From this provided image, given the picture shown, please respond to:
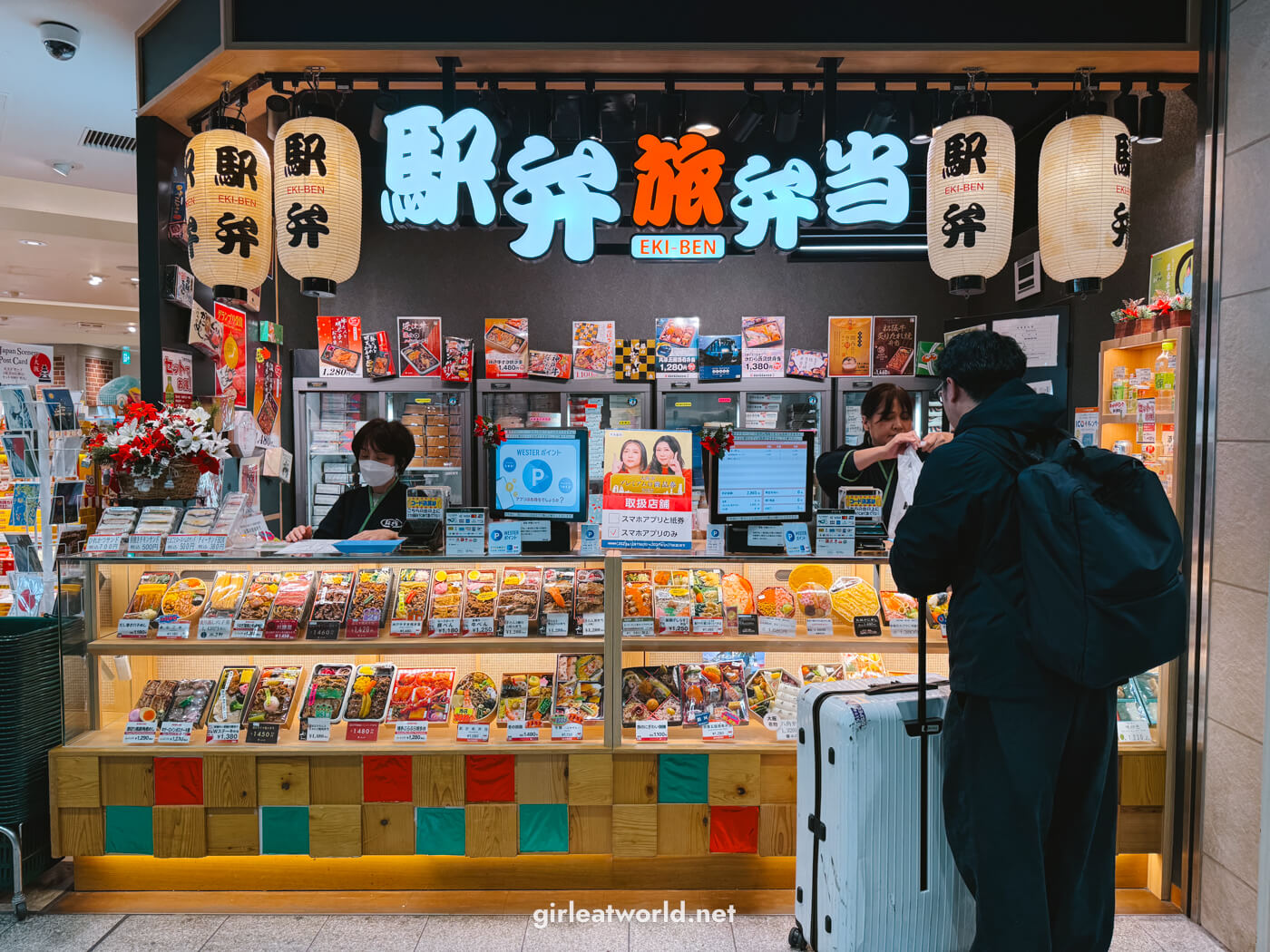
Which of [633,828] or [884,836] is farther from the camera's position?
[633,828]

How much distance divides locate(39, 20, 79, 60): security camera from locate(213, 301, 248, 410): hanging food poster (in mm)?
1332

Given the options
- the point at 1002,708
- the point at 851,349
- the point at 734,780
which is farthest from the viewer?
the point at 851,349

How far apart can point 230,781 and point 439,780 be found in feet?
2.47

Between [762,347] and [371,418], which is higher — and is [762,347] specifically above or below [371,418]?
above

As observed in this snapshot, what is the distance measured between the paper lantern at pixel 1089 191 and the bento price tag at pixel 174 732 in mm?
3865

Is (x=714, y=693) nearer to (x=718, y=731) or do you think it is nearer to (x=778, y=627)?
(x=718, y=731)

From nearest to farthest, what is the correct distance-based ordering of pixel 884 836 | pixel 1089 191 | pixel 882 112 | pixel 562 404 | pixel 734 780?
pixel 884 836
pixel 734 780
pixel 1089 191
pixel 882 112
pixel 562 404

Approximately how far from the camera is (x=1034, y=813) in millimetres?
1947

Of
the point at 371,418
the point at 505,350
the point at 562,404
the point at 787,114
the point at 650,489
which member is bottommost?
the point at 650,489

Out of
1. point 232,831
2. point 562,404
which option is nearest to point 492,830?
point 232,831

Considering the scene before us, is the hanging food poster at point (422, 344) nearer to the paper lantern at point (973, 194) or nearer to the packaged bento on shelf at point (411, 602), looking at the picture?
the packaged bento on shelf at point (411, 602)

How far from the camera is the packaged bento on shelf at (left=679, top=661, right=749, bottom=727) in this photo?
2.85 m

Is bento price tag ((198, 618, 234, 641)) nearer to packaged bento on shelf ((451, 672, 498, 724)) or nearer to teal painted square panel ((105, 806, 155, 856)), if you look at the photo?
teal painted square panel ((105, 806, 155, 856))

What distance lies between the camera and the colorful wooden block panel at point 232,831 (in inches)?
109
